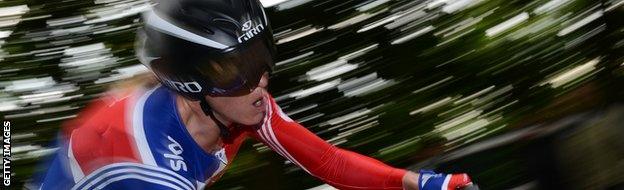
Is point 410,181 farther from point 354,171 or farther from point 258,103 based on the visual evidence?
point 258,103

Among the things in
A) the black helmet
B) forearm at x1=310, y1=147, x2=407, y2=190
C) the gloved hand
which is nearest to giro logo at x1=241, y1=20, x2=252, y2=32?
the black helmet

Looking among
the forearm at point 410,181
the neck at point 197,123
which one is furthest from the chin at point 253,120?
the forearm at point 410,181

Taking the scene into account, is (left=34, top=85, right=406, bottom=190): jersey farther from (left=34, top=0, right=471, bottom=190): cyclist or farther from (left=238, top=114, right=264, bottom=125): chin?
(left=238, top=114, right=264, bottom=125): chin

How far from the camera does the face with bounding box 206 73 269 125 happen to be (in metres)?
2.22

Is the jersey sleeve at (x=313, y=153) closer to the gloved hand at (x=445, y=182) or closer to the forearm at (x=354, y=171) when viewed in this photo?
the forearm at (x=354, y=171)

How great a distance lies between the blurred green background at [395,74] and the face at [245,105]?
124 centimetres

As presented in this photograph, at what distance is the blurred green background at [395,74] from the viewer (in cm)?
376

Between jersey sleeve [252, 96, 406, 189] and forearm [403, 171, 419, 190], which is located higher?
forearm [403, 171, 419, 190]

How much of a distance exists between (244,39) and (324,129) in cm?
210

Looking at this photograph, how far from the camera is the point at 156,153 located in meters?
2.12

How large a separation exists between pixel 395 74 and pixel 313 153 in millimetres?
1904

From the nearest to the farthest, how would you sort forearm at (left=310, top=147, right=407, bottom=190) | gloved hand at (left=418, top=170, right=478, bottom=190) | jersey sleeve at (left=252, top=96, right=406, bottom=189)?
1. gloved hand at (left=418, top=170, right=478, bottom=190)
2. forearm at (left=310, top=147, right=407, bottom=190)
3. jersey sleeve at (left=252, top=96, right=406, bottom=189)

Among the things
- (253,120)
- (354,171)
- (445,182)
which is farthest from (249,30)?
(445,182)

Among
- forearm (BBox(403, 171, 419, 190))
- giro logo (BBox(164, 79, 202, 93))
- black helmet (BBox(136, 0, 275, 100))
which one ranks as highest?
black helmet (BBox(136, 0, 275, 100))
